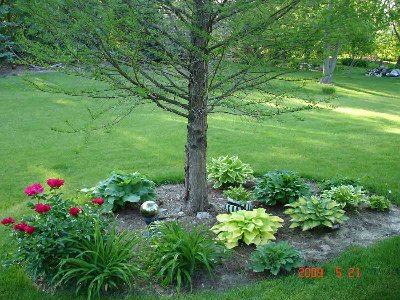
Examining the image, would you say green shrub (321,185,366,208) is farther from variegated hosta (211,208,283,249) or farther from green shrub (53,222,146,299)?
green shrub (53,222,146,299)

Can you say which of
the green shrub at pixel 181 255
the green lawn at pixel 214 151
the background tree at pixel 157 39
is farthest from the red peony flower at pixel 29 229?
the background tree at pixel 157 39

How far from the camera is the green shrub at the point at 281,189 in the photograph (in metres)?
5.01

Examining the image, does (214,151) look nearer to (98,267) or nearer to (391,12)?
(98,267)

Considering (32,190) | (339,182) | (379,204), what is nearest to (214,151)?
(339,182)

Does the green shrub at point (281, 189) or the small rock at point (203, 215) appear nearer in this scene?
the small rock at point (203, 215)

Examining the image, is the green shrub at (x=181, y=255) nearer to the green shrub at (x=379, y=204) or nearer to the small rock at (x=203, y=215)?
the small rock at (x=203, y=215)

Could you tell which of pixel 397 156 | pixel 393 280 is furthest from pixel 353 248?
pixel 397 156

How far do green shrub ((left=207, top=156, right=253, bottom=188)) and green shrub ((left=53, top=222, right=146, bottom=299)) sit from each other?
236 centimetres

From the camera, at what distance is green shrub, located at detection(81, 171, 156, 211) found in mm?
4832

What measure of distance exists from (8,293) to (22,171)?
4077 millimetres

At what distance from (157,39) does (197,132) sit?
45.9 inches

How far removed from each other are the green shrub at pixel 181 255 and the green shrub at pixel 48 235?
0.60 meters

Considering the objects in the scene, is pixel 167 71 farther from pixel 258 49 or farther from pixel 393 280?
pixel 393 280

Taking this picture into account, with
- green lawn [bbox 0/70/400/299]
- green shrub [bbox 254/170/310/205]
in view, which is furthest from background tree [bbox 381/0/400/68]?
green shrub [bbox 254/170/310/205]
